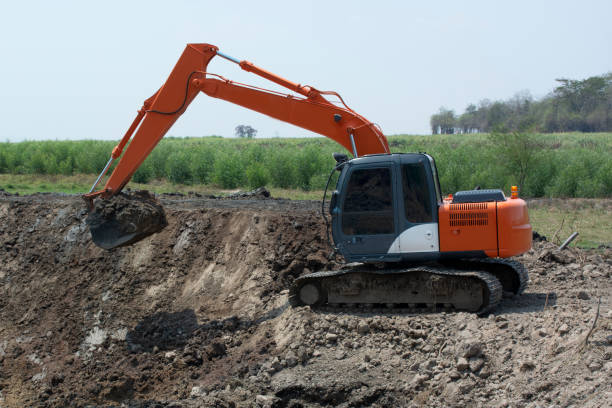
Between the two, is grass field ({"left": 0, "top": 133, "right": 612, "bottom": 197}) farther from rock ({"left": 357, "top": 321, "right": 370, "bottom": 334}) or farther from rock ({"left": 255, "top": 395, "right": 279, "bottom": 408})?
rock ({"left": 255, "top": 395, "right": 279, "bottom": 408})

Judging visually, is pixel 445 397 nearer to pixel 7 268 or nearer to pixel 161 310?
pixel 161 310

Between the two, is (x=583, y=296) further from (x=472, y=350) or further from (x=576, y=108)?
(x=576, y=108)

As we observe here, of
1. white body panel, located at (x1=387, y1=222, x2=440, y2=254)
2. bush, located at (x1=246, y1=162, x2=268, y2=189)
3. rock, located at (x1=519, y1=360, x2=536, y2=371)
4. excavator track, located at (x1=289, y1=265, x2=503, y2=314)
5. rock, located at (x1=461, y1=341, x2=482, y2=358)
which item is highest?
bush, located at (x1=246, y1=162, x2=268, y2=189)

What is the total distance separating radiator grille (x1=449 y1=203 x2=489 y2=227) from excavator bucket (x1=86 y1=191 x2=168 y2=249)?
491cm

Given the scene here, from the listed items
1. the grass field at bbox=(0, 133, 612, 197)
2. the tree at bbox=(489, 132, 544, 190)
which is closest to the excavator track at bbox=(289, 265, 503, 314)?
the tree at bbox=(489, 132, 544, 190)

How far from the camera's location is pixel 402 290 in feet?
30.2

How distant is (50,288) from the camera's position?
12578mm

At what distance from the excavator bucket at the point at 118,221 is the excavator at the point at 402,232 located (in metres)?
2.85

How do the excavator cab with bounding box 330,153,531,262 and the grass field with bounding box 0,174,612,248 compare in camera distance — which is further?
the grass field with bounding box 0,174,612,248

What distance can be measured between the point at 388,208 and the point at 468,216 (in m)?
1.08

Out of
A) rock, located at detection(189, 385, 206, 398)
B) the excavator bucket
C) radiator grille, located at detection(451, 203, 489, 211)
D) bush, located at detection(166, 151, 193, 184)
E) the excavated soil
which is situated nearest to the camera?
the excavated soil

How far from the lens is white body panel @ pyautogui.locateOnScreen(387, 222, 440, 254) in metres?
9.10

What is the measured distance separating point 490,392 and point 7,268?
10.3 meters

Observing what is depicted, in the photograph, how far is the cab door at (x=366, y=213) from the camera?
9141 millimetres
